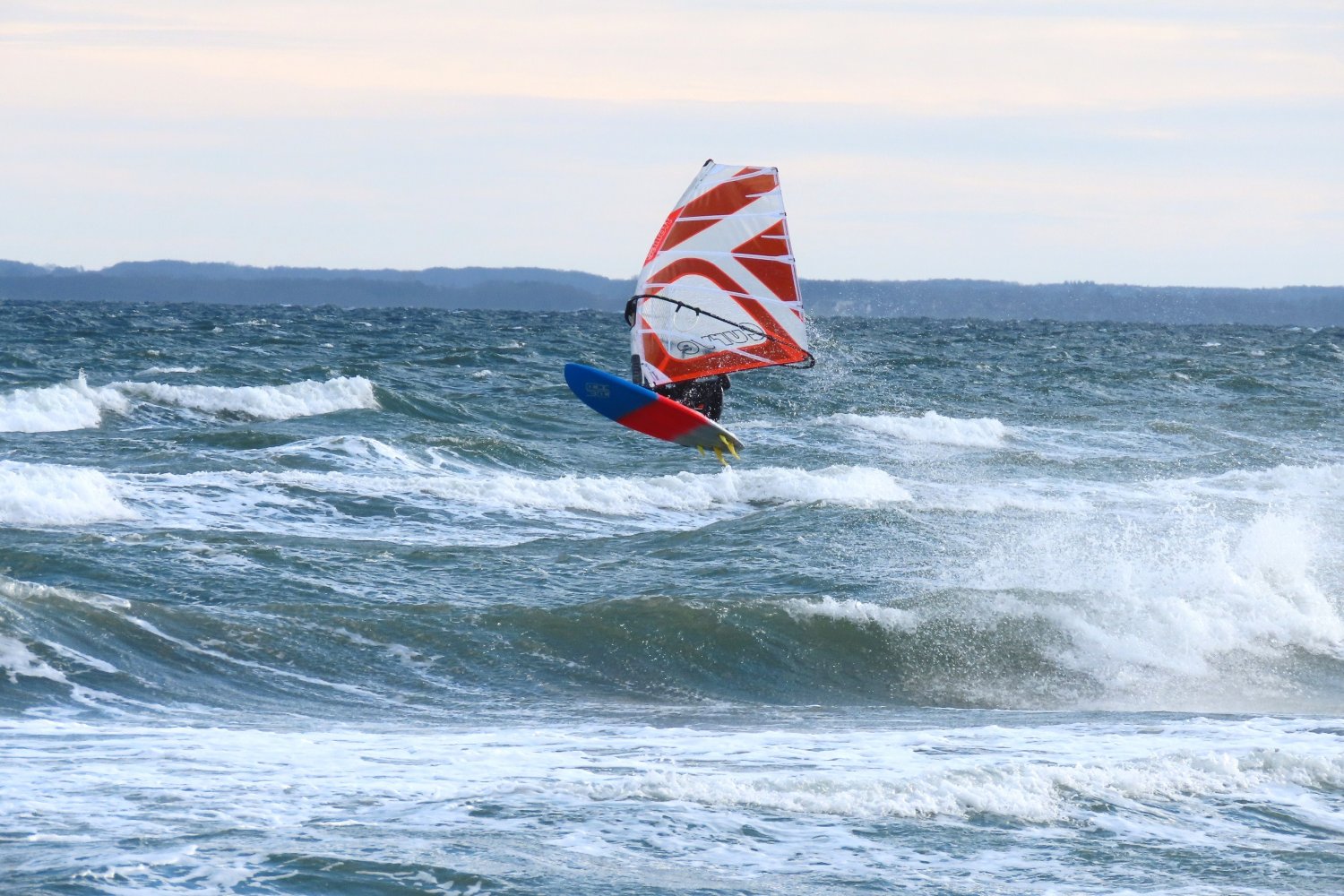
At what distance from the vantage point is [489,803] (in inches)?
314

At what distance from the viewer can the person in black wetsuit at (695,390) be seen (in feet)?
38.1

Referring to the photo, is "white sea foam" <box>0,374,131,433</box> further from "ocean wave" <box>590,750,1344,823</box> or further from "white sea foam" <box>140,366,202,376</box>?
"ocean wave" <box>590,750,1344,823</box>

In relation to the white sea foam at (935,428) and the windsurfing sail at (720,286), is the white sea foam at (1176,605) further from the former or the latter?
the white sea foam at (935,428)

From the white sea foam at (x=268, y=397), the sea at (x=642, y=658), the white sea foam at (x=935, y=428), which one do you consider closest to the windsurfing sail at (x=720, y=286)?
the sea at (x=642, y=658)

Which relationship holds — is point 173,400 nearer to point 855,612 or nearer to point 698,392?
point 855,612

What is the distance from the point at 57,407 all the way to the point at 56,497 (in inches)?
383

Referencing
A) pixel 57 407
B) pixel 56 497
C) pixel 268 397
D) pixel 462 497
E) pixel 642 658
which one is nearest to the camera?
pixel 642 658

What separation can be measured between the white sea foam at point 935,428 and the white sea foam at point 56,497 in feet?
53.6

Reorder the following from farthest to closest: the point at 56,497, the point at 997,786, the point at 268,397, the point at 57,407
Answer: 1. the point at 268,397
2. the point at 57,407
3. the point at 56,497
4. the point at 997,786

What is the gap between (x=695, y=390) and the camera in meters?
11.8

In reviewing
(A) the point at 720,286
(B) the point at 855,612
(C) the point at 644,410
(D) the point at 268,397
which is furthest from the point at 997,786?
(D) the point at 268,397

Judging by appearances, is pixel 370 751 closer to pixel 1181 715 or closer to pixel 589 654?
pixel 589 654

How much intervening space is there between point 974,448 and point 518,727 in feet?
63.3

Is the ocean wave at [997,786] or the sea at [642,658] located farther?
the ocean wave at [997,786]
